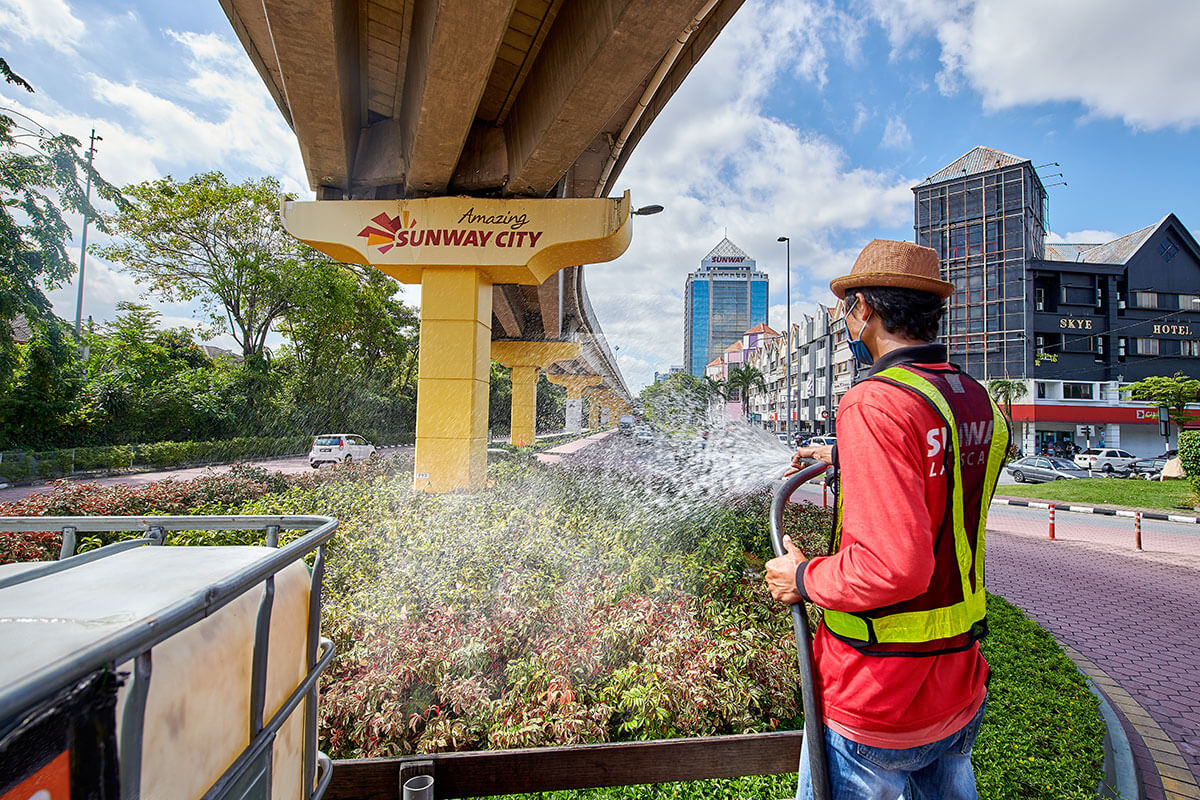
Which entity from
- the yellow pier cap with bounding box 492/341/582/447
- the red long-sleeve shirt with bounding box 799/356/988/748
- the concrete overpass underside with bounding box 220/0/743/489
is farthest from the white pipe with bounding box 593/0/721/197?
the yellow pier cap with bounding box 492/341/582/447

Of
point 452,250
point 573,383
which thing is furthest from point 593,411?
point 452,250

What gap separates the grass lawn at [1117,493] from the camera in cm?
1631

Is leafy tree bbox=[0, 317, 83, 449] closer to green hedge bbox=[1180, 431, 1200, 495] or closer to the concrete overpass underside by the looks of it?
the concrete overpass underside

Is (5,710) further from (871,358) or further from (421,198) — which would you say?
(421,198)

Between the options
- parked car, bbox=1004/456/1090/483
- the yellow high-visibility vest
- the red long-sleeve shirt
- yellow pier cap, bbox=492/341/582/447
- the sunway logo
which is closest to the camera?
the red long-sleeve shirt

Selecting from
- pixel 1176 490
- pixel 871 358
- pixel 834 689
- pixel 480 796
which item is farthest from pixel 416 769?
pixel 1176 490

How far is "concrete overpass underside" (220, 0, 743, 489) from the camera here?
198 inches

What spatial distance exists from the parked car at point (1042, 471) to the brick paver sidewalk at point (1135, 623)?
56.8 ft

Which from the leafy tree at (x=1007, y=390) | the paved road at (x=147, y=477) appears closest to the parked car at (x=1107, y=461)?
the leafy tree at (x=1007, y=390)

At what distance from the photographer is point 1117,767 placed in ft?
11.0

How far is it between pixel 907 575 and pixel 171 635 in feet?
4.82

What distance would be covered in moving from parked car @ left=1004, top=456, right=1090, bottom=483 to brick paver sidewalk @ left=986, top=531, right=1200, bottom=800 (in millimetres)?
17312

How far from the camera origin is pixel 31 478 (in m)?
17.0

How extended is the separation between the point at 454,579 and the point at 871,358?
3.45 meters
